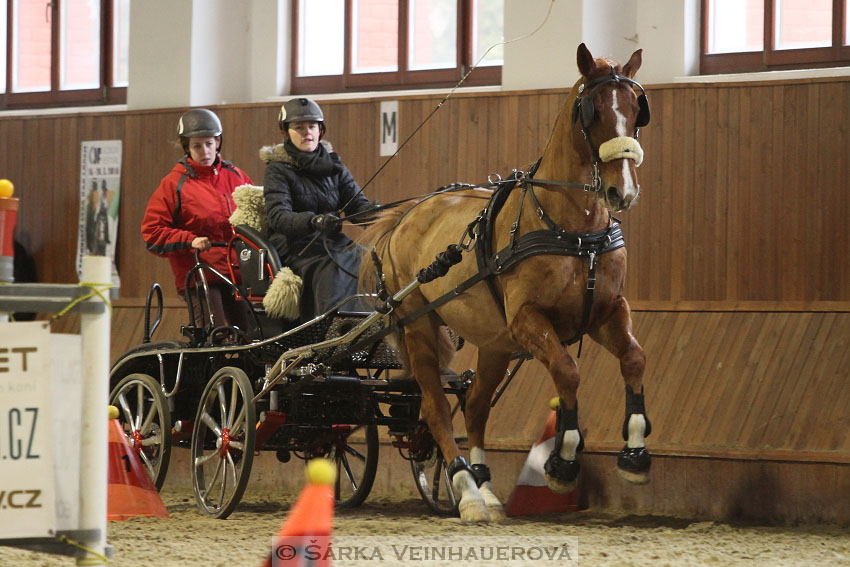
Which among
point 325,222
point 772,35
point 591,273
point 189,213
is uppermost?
point 772,35

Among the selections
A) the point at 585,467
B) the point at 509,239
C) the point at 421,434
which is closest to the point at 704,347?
the point at 585,467

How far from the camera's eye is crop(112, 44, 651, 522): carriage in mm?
4598

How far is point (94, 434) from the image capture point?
2.87 m

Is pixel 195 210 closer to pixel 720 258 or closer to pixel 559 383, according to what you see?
pixel 559 383

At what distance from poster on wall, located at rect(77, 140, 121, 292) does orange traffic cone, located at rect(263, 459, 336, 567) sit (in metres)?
6.79

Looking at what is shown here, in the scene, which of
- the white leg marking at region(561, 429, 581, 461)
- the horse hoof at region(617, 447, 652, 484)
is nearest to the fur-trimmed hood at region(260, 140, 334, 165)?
the white leg marking at region(561, 429, 581, 461)

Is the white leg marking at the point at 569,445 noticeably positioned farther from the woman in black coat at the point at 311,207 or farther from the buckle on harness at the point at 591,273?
the woman in black coat at the point at 311,207

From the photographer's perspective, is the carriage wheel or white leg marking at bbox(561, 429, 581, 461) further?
the carriage wheel

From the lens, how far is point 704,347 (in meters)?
6.77

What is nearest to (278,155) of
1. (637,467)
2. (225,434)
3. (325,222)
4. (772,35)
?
(325,222)

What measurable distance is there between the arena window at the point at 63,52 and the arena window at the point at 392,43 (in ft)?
5.35

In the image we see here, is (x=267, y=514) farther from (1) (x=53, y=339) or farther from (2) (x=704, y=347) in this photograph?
(1) (x=53, y=339)

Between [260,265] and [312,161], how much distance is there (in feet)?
2.09

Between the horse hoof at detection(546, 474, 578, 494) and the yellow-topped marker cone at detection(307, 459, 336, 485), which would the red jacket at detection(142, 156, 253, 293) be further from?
the yellow-topped marker cone at detection(307, 459, 336, 485)
